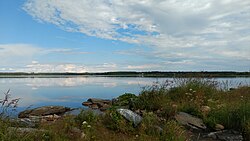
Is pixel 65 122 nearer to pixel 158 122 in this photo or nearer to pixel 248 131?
pixel 158 122

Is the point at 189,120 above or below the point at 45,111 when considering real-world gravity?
above

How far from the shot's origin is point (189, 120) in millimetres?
8336

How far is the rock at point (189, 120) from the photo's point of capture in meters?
8.09

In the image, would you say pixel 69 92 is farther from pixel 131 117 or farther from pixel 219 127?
pixel 219 127

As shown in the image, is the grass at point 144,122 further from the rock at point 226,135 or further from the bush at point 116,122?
the rock at point 226,135

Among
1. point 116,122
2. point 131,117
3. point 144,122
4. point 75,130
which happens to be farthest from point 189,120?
point 75,130

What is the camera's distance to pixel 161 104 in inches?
365

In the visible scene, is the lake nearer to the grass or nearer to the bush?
the grass

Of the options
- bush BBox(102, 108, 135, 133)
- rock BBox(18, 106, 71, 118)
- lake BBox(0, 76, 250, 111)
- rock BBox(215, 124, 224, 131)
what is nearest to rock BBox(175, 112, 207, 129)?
rock BBox(215, 124, 224, 131)

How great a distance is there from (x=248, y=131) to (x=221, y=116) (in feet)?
4.89

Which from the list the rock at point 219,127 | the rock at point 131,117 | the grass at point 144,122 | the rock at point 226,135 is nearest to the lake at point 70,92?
the grass at point 144,122

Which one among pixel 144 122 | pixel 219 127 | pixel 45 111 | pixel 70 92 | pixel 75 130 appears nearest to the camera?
pixel 75 130

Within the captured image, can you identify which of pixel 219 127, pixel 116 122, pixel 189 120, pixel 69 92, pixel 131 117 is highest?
pixel 131 117

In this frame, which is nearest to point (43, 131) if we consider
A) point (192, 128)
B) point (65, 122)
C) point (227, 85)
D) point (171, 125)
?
point (65, 122)
